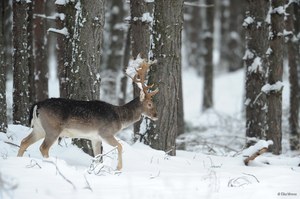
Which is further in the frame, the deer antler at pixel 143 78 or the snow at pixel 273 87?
the snow at pixel 273 87

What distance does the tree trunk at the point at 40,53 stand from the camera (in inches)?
536

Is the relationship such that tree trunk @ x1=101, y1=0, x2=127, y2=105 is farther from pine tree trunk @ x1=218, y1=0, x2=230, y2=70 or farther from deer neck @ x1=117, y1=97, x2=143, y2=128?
pine tree trunk @ x1=218, y1=0, x2=230, y2=70

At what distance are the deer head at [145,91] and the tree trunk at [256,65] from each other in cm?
349

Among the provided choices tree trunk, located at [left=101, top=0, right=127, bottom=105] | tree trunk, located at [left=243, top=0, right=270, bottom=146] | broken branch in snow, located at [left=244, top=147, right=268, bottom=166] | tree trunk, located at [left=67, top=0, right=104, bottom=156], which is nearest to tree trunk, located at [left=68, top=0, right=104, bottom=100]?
tree trunk, located at [left=67, top=0, right=104, bottom=156]

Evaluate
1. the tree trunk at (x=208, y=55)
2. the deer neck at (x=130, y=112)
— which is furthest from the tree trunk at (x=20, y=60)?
the tree trunk at (x=208, y=55)

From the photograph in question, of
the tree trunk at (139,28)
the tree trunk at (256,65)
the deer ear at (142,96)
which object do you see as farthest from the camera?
the tree trunk at (256,65)

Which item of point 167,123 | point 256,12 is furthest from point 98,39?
point 256,12

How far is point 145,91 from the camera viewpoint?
9062mm

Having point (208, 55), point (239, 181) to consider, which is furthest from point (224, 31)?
point (239, 181)

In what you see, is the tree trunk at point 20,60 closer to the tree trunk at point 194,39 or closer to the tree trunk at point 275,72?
the tree trunk at point 275,72

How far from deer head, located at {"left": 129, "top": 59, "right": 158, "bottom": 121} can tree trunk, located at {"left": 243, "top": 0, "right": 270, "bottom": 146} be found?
3.49 meters

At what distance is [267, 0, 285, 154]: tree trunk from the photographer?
453 inches

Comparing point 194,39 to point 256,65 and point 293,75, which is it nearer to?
point 293,75

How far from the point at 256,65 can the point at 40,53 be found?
17.8 ft
